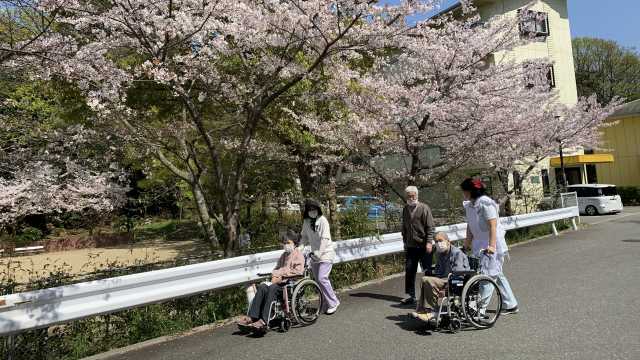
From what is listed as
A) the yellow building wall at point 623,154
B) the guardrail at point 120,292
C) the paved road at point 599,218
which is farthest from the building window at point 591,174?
the guardrail at point 120,292

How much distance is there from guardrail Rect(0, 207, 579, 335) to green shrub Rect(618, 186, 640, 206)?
1150 inches

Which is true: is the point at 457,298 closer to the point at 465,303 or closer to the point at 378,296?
the point at 465,303

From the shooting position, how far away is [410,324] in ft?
17.1

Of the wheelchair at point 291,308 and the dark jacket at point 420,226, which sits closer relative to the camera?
the wheelchair at point 291,308

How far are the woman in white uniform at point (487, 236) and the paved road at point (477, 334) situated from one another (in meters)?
0.34

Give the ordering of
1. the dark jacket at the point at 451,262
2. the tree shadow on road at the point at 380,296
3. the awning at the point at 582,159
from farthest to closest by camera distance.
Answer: the awning at the point at 582,159 → the tree shadow on road at the point at 380,296 → the dark jacket at the point at 451,262

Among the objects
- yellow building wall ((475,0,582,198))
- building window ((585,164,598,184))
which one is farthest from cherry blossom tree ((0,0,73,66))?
building window ((585,164,598,184))

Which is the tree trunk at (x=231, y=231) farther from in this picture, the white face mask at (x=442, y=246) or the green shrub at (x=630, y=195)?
the green shrub at (x=630, y=195)

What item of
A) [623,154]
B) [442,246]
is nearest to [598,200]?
[623,154]

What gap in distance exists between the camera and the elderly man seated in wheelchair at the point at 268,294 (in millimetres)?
5105

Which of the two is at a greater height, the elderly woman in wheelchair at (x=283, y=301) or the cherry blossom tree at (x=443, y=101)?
the cherry blossom tree at (x=443, y=101)

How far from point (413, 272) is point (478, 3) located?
22.6m

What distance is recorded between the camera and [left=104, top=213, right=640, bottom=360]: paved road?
13.6ft

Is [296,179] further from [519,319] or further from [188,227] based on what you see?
[188,227]
